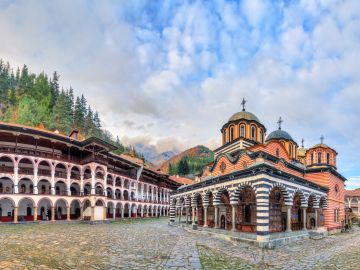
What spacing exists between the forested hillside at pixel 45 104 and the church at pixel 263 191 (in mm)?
50317

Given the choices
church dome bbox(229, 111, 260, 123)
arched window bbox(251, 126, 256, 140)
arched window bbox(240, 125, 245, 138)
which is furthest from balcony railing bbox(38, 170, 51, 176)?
arched window bbox(251, 126, 256, 140)

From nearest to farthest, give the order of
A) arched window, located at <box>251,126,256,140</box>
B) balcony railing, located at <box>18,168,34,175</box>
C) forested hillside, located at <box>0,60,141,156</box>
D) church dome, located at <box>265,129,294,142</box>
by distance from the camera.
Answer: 1. arched window, located at <box>251,126,256,140</box>
2. balcony railing, located at <box>18,168,34,175</box>
3. church dome, located at <box>265,129,294,142</box>
4. forested hillside, located at <box>0,60,141,156</box>

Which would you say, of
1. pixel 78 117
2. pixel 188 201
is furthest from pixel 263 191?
pixel 78 117

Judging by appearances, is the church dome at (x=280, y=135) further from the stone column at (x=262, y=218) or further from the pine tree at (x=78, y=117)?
the pine tree at (x=78, y=117)

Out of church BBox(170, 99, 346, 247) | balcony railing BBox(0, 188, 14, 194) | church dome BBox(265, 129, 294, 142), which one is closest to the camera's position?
church BBox(170, 99, 346, 247)

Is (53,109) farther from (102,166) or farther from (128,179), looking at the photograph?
(102,166)

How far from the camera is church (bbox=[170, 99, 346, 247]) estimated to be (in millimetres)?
18359

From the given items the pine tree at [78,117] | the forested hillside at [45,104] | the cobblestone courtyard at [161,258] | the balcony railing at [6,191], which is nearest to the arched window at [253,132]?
the cobblestone courtyard at [161,258]

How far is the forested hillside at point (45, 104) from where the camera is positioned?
71812 millimetres

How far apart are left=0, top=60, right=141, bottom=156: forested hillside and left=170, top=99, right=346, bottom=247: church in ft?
165

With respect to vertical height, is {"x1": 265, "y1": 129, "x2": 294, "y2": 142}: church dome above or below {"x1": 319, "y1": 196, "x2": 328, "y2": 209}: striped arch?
above

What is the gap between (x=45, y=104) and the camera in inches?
3295

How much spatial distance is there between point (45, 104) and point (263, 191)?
80737mm

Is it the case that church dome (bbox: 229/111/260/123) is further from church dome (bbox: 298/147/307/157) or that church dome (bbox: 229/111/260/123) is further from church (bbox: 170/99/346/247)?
church dome (bbox: 298/147/307/157)
